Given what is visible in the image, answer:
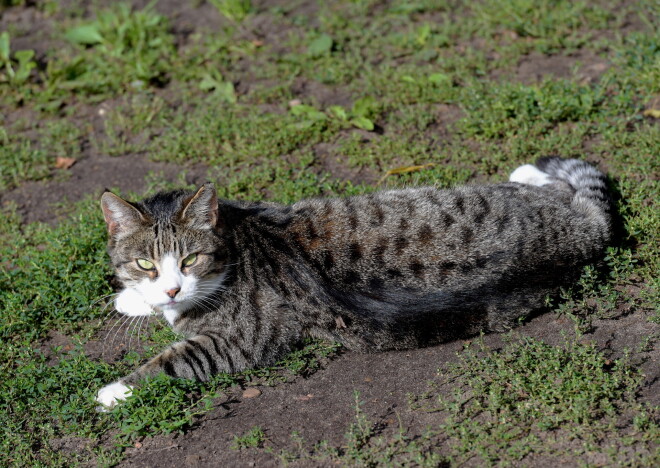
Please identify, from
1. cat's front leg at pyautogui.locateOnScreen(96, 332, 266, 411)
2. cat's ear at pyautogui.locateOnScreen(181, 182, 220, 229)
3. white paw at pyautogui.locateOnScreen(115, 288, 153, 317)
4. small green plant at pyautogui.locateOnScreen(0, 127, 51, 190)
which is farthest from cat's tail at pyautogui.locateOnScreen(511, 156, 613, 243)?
small green plant at pyautogui.locateOnScreen(0, 127, 51, 190)

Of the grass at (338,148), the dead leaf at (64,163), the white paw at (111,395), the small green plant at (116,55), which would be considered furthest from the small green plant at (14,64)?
the white paw at (111,395)

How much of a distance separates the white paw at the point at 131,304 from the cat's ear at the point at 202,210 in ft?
2.77

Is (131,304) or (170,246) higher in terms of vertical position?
(170,246)

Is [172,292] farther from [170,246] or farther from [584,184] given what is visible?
[584,184]

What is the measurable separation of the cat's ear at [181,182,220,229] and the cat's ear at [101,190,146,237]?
28 centimetres

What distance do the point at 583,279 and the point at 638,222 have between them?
32.2 inches

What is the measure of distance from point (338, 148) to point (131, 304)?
2.33 meters

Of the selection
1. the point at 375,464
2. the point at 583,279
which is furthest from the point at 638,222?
the point at 375,464

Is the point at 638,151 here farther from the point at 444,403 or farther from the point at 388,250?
the point at 444,403

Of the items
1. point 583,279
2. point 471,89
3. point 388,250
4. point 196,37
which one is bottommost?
point 583,279

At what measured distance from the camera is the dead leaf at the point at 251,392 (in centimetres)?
447

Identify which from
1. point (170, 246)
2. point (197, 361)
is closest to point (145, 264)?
point (170, 246)

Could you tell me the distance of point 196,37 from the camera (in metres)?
8.12

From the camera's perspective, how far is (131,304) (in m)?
5.15
